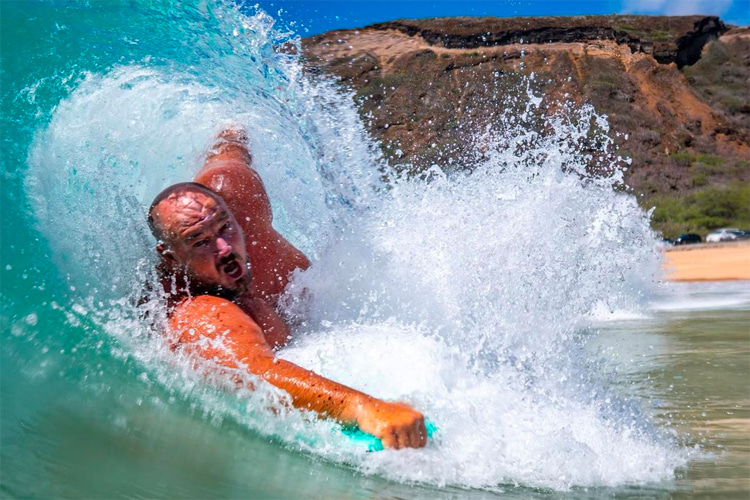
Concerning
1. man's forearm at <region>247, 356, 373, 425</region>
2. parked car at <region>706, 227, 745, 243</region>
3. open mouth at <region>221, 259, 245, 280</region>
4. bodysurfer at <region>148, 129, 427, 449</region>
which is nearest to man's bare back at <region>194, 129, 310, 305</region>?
bodysurfer at <region>148, 129, 427, 449</region>

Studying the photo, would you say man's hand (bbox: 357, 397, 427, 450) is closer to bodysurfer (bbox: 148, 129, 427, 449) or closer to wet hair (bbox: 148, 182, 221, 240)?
bodysurfer (bbox: 148, 129, 427, 449)

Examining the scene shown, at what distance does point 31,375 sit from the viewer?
8.48 ft

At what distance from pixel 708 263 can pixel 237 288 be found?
1838cm

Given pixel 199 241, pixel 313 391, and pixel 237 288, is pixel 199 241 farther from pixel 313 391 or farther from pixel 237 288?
pixel 313 391

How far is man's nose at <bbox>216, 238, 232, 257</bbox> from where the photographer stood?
2.62 meters

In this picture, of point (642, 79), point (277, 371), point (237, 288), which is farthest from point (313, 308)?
point (642, 79)

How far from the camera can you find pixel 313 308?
317 cm

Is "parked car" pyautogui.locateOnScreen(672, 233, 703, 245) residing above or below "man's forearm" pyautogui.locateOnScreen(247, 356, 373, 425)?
above

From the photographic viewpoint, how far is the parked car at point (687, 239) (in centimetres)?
2953

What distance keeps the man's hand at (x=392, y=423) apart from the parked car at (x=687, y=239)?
96.7 feet

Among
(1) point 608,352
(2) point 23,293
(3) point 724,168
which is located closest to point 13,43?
(2) point 23,293

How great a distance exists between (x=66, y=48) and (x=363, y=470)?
333 centimetres

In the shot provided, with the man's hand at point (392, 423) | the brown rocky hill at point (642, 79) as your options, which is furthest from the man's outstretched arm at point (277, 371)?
the brown rocky hill at point (642, 79)

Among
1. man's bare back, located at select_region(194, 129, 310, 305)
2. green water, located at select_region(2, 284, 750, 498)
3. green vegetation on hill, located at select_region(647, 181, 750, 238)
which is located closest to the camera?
green water, located at select_region(2, 284, 750, 498)
